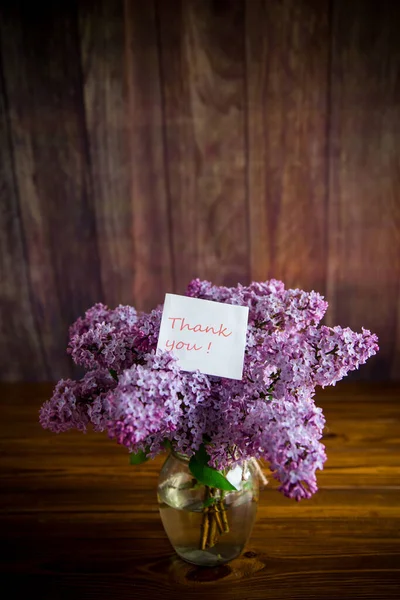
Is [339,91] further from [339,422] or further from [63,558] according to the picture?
[63,558]

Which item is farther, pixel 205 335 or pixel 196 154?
pixel 196 154

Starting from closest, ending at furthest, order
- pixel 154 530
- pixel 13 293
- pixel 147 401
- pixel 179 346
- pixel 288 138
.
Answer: pixel 147 401
pixel 179 346
pixel 154 530
pixel 288 138
pixel 13 293

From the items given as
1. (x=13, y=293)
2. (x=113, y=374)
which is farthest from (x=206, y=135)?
(x=113, y=374)

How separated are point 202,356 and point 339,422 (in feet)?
2.02

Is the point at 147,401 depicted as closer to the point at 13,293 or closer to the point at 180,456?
the point at 180,456

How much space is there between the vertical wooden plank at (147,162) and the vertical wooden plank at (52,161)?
0.11m

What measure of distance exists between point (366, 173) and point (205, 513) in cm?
85

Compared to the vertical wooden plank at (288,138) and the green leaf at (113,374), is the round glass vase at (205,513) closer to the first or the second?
the green leaf at (113,374)

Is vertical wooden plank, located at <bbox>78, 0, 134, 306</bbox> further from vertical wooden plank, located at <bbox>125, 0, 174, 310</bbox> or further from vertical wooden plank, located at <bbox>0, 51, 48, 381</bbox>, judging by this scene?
vertical wooden plank, located at <bbox>0, 51, 48, 381</bbox>

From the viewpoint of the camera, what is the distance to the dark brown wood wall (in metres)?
1.22

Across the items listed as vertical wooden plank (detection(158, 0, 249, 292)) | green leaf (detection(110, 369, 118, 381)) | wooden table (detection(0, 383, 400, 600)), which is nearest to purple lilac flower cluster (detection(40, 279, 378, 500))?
green leaf (detection(110, 369, 118, 381))

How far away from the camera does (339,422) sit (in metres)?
1.24

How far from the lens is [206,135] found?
1282 mm

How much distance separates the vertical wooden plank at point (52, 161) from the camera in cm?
123
